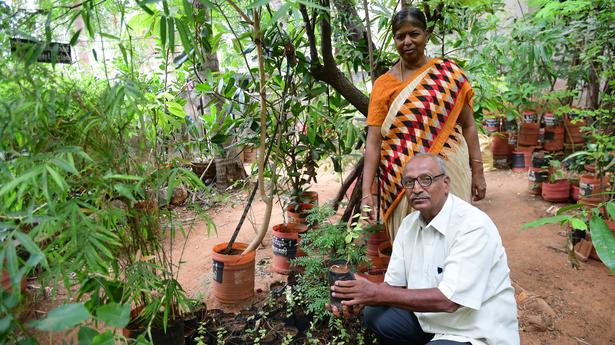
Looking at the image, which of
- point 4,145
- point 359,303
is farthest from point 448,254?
point 4,145

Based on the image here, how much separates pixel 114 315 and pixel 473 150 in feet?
5.79

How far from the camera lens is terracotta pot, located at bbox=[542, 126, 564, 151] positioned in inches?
222

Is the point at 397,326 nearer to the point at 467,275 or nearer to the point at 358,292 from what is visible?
the point at 358,292

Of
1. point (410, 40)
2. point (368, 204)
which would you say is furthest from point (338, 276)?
point (410, 40)

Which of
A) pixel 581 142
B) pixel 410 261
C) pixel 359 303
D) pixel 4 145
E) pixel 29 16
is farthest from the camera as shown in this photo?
pixel 581 142

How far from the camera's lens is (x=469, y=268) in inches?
53.6

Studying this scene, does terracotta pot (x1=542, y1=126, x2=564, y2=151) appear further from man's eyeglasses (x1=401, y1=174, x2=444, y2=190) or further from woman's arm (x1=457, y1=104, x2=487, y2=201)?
man's eyeglasses (x1=401, y1=174, x2=444, y2=190)

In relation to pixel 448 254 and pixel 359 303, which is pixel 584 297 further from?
pixel 359 303

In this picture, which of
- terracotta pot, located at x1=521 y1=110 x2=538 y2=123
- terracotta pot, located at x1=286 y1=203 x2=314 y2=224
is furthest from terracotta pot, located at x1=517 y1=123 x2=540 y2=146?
terracotta pot, located at x1=286 y1=203 x2=314 y2=224

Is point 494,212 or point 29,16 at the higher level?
point 29,16

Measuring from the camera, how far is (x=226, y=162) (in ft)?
15.8

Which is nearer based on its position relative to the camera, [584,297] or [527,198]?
[584,297]

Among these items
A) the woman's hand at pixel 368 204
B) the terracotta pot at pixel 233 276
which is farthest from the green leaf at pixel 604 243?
the terracotta pot at pixel 233 276

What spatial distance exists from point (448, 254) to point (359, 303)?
0.35m
